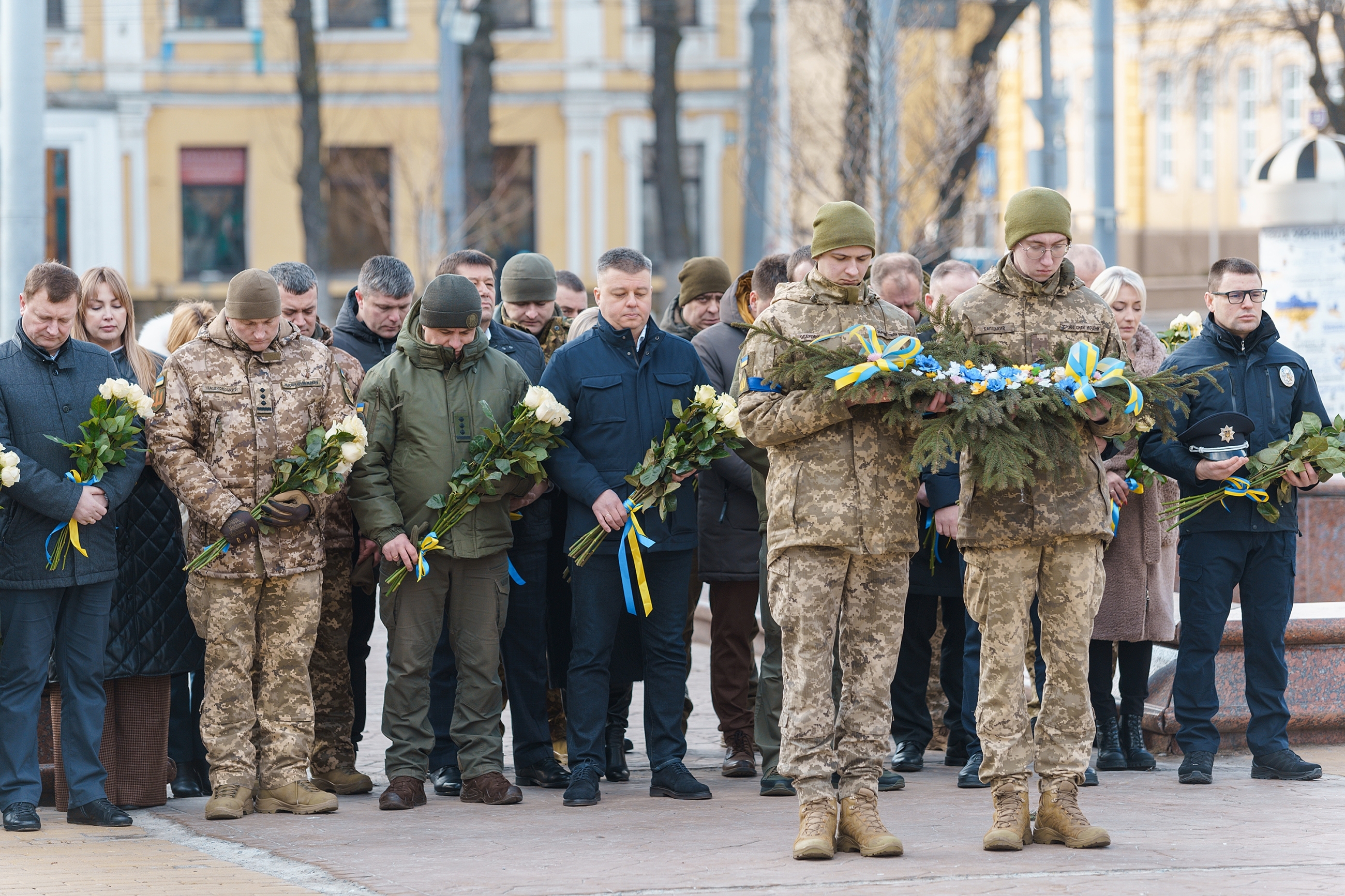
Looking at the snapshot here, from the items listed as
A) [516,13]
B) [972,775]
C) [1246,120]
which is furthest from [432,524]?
[1246,120]

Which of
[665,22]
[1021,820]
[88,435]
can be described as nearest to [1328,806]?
[1021,820]

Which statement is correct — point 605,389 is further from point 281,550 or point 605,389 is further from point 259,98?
point 259,98

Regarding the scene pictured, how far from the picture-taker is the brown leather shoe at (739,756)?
810 cm

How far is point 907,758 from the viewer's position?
818cm

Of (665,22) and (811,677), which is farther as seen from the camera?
(665,22)

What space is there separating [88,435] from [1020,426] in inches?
141

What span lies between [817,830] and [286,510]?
245 centimetres

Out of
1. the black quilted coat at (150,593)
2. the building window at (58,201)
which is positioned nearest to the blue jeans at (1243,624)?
the black quilted coat at (150,593)

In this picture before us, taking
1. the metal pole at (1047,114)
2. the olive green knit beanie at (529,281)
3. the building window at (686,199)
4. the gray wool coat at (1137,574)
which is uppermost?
the building window at (686,199)

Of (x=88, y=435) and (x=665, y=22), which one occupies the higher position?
(x=665, y=22)

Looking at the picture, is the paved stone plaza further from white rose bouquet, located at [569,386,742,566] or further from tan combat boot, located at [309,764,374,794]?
white rose bouquet, located at [569,386,742,566]

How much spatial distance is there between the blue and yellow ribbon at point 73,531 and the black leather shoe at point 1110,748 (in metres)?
4.52

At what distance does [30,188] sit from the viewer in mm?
12516

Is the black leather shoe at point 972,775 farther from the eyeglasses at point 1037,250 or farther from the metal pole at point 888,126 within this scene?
the metal pole at point 888,126
